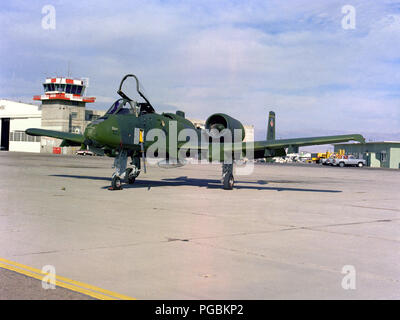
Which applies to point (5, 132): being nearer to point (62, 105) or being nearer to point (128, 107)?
point (62, 105)

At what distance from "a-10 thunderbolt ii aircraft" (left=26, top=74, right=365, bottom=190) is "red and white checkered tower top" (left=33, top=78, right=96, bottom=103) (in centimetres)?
8680

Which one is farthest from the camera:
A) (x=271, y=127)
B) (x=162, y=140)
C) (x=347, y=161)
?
(x=347, y=161)

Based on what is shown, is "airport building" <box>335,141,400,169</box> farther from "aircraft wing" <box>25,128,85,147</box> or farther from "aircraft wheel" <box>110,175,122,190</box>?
"aircraft wheel" <box>110,175,122,190</box>

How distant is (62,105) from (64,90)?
370 centimetres

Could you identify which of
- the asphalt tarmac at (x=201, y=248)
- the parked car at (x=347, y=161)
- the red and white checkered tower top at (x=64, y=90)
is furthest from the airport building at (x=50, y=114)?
the asphalt tarmac at (x=201, y=248)

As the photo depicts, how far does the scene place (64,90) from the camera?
348 ft

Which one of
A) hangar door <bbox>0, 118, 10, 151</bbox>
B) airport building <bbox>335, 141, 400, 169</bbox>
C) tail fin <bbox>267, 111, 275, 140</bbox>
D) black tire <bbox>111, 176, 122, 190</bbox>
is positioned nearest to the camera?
black tire <bbox>111, 176, 122, 190</bbox>

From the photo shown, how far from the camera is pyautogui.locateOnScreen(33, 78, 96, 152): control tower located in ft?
346


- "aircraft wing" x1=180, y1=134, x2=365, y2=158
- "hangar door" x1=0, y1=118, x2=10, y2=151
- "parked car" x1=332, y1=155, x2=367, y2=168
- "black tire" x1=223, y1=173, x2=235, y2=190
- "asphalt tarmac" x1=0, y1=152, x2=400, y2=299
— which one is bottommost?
"asphalt tarmac" x1=0, y1=152, x2=400, y2=299

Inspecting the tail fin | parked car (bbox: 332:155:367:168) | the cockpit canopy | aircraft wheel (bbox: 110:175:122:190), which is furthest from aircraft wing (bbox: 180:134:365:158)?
parked car (bbox: 332:155:367:168)

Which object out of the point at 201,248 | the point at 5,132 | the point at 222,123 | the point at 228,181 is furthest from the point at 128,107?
the point at 5,132

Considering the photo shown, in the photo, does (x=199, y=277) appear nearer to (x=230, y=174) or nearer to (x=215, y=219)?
(x=215, y=219)

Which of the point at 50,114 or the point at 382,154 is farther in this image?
the point at 50,114
